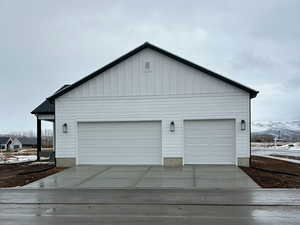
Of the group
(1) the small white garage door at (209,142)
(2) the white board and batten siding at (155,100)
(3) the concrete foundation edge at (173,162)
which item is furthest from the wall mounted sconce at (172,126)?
(3) the concrete foundation edge at (173,162)

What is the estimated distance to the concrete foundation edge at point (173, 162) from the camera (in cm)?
1297

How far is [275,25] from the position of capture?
637 inches

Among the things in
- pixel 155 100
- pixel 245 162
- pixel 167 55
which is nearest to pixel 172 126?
pixel 155 100

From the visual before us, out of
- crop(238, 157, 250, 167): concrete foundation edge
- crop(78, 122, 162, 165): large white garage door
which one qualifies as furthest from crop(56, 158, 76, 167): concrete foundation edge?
crop(238, 157, 250, 167): concrete foundation edge

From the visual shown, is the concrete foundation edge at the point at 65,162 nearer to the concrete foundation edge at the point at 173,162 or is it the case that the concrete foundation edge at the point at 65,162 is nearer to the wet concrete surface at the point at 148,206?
the concrete foundation edge at the point at 173,162

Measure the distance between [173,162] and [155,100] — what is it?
322 cm

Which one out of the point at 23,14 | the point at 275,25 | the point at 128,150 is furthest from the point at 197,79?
the point at 23,14

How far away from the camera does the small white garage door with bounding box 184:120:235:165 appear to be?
1285 cm

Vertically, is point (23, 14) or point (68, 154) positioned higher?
point (23, 14)

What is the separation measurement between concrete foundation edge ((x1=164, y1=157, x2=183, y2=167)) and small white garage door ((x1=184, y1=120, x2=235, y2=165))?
0.32m

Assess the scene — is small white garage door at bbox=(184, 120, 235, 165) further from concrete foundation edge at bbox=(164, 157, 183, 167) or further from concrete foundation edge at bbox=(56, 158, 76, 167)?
concrete foundation edge at bbox=(56, 158, 76, 167)

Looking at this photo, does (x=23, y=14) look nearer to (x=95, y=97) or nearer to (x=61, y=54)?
(x=61, y=54)

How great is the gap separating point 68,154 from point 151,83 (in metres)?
5.67

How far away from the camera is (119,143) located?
1355 cm
